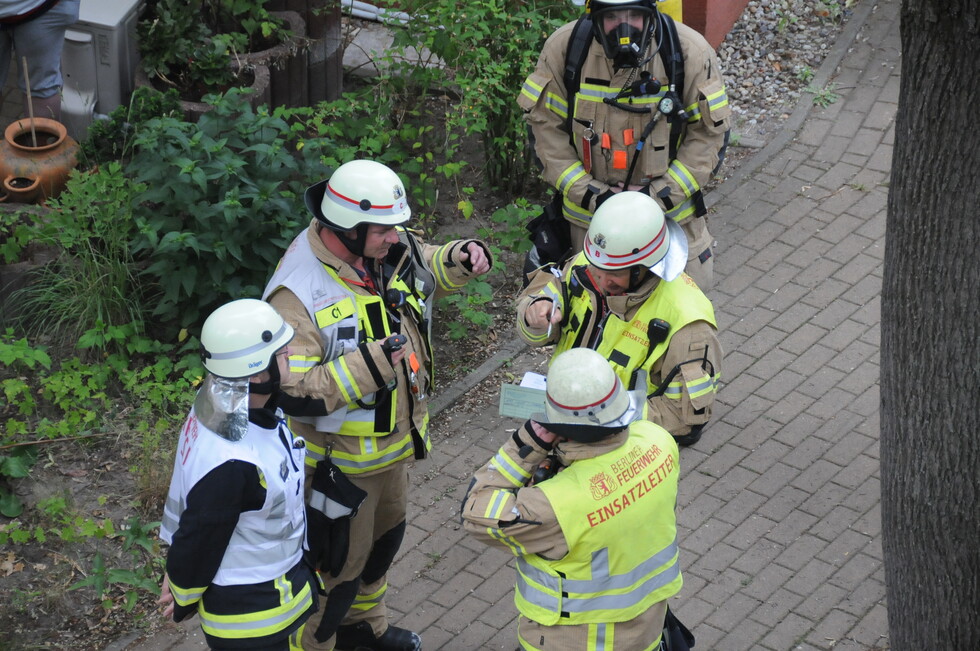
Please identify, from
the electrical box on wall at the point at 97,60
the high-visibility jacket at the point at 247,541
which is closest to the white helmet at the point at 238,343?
the high-visibility jacket at the point at 247,541

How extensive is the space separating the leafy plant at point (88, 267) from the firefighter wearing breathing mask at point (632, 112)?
244 centimetres

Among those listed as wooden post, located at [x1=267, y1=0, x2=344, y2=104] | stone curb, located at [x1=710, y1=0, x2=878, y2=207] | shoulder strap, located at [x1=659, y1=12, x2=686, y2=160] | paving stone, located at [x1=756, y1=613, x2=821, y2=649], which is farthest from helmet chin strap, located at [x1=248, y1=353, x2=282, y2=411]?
stone curb, located at [x1=710, y1=0, x2=878, y2=207]

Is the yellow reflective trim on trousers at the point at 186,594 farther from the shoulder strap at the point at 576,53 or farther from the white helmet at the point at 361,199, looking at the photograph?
the shoulder strap at the point at 576,53

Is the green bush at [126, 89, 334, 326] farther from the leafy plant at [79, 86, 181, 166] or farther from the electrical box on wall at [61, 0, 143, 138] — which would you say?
the electrical box on wall at [61, 0, 143, 138]

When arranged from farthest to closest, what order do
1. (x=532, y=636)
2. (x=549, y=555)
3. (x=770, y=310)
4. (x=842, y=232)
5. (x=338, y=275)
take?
(x=842, y=232), (x=770, y=310), (x=338, y=275), (x=532, y=636), (x=549, y=555)

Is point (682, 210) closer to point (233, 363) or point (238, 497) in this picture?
point (233, 363)

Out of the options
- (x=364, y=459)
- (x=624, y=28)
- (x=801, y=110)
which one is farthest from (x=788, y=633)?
(x=801, y=110)

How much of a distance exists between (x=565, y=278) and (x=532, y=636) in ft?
4.96

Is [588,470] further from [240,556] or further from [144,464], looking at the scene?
[144,464]

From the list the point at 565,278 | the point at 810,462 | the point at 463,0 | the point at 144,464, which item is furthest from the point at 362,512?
the point at 463,0

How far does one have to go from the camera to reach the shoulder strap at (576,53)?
19.6ft

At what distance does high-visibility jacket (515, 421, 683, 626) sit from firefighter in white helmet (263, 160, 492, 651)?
1008 millimetres

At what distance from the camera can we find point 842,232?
791 cm

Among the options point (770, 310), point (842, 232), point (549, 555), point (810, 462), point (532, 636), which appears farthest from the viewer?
point (842, 232)
